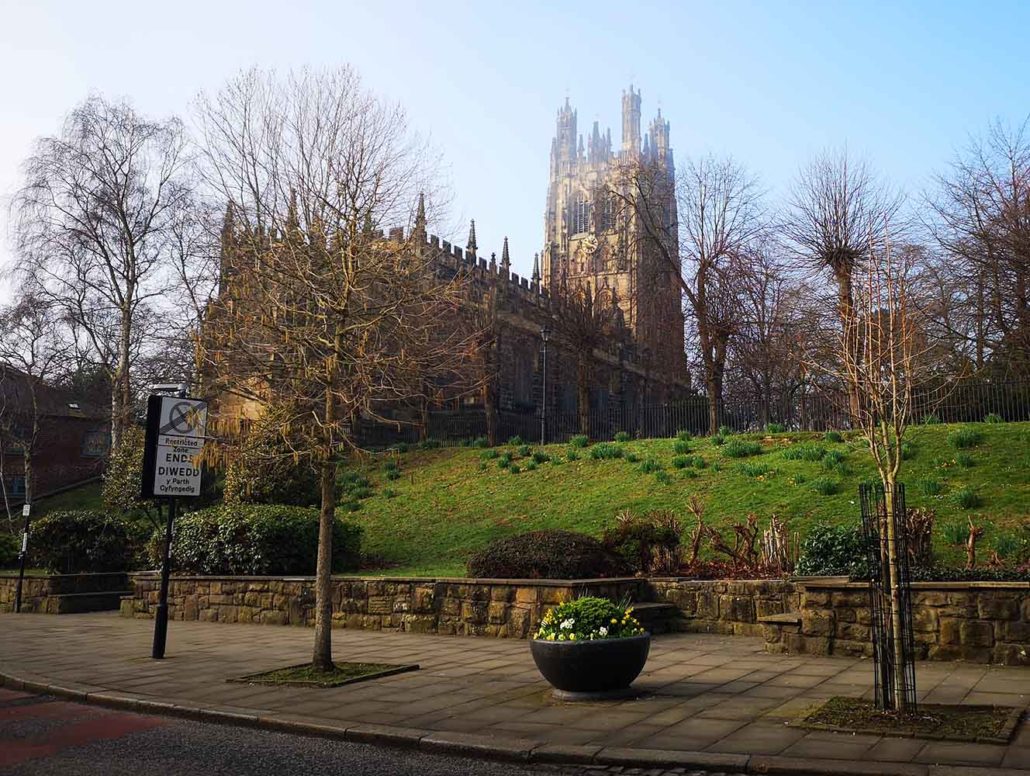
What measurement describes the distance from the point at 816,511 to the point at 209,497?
1709 cm

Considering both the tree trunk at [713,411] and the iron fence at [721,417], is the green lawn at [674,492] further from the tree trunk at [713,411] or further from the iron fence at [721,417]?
the tree trunk at [713,411]

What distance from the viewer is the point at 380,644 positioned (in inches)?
504

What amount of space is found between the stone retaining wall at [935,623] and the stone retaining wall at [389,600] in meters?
3.03

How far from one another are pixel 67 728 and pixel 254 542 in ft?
32.4

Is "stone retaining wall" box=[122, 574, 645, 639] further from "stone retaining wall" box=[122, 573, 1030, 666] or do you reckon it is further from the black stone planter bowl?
the black stone planter bowl

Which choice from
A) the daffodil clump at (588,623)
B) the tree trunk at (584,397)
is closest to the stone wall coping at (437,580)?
the daffodil clump at (588,623)

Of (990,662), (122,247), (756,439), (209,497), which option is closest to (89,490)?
(122,247)

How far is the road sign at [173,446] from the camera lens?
39.6 feet

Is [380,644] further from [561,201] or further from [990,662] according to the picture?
[561,201]

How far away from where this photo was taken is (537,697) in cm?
841

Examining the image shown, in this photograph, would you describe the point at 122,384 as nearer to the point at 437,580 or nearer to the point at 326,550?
the point at 437,580

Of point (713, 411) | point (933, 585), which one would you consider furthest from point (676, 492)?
point (933, 585)

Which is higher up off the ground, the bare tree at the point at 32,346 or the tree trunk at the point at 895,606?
the bare tree at the point at 32,346

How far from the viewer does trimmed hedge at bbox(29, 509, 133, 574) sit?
2103cm
